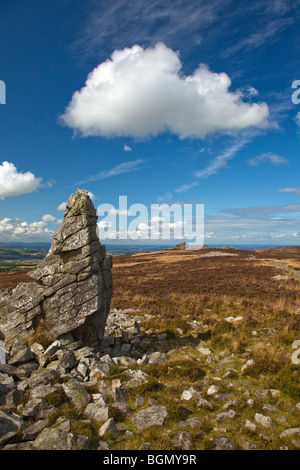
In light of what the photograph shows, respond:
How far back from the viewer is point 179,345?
14555mm

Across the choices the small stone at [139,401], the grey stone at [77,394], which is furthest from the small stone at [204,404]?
the grey stone at [77,394]

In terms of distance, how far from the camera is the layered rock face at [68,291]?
1273 cm

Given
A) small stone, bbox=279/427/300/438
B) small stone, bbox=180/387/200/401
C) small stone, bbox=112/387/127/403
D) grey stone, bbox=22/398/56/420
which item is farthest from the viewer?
small stone, bbox=180/387/200/401

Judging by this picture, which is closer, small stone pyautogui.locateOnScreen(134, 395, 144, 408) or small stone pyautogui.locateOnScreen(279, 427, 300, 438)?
small stone pyautogui.locateOnScreen(279, 427, 300, 438)

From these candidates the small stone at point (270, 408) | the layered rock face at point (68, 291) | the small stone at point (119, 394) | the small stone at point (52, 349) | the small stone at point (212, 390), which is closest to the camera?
the small stone at point (270, 408)

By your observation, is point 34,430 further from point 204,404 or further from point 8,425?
point 204,404

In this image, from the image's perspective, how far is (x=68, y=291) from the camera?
1316 cm

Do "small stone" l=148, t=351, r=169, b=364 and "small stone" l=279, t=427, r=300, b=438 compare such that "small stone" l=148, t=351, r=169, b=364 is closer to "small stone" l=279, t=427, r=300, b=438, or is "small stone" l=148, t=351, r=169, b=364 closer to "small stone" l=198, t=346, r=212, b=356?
"small stone" l=198, t=346, r=212, b=356

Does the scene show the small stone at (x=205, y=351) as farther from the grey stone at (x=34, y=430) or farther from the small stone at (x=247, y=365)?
the grey stone at (x=34, y=430)

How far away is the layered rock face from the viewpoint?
12.7m

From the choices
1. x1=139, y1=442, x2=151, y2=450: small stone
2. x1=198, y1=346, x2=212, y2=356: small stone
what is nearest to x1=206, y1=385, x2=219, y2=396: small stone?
x1=139, y1=442, x2=151, y2=450: small stone

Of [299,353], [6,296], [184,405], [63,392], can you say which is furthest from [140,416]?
[6,296]

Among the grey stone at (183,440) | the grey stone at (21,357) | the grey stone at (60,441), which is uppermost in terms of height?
the grey stone at (21,357)
